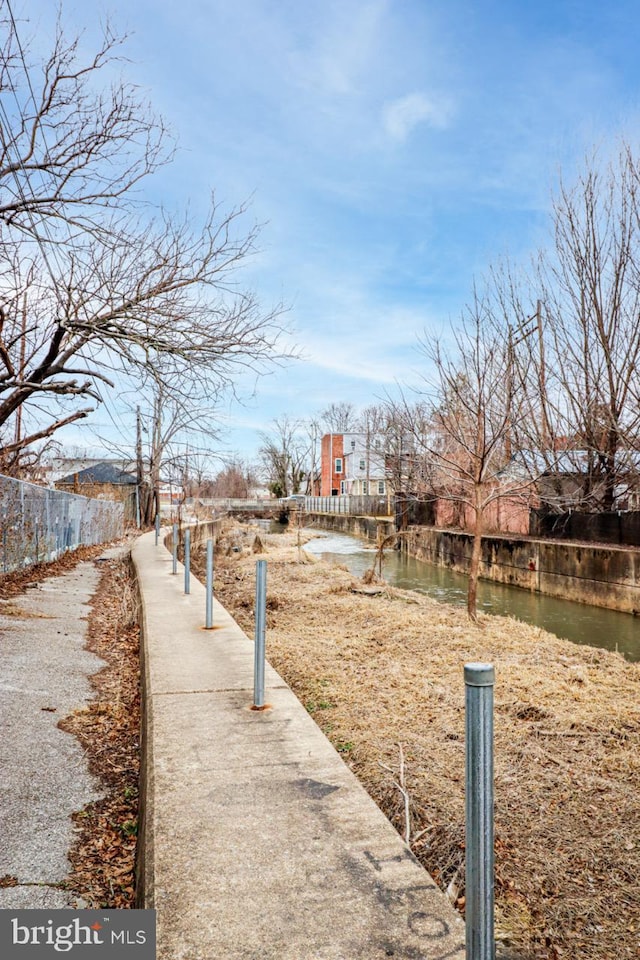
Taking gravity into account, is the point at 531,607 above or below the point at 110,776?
below

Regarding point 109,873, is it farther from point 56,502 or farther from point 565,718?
point 56,502

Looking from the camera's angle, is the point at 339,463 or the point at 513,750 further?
the point at 339,463

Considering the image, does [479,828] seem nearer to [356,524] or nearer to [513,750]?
[513,750]

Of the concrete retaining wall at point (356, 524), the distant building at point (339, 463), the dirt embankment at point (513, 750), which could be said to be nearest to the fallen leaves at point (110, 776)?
the dirt embankment at point (513, 750)

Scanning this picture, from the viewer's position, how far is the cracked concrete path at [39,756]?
291cm

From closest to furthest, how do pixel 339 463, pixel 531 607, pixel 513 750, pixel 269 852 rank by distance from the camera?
pixel 269 852, pixel 513 750, pixel 531 607, pixel 339 463

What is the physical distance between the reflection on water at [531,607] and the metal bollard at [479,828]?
9236 mm

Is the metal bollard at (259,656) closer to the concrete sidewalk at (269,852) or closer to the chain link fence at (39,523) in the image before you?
the concrete sidewalk at (269,852)

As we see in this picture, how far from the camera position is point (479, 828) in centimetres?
181

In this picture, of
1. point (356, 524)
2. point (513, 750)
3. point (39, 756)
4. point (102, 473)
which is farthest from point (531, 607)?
point (102, 473)

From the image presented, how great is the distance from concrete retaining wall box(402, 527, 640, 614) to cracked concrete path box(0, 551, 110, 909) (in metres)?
7.63

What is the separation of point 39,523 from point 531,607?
37.4 ft

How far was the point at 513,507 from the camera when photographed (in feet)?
80.5

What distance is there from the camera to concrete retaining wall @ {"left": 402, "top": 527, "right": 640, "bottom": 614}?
15883 mm
